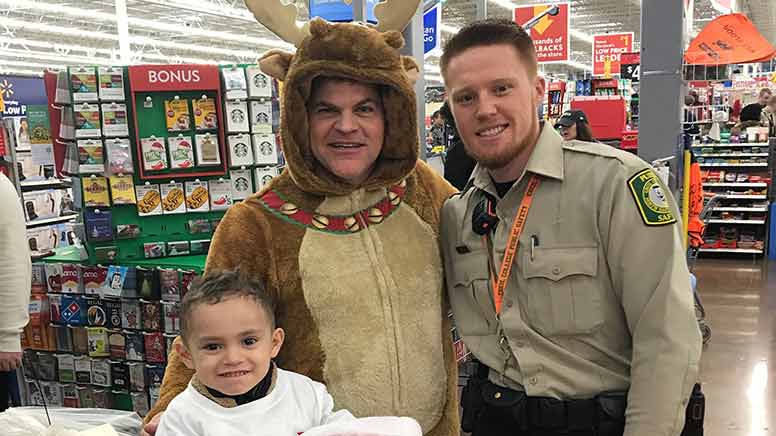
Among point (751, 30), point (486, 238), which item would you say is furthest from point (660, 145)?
point (751, 30)

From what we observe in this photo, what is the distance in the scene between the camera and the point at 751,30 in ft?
27.5

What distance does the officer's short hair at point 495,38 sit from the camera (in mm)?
1548

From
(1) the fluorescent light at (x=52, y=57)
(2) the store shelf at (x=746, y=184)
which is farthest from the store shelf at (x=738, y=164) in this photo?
(1) the fluorescent light at (x=52, y=57)

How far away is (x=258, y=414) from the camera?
149cm

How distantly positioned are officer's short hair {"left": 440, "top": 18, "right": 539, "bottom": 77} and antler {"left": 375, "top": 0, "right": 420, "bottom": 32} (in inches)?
13.5

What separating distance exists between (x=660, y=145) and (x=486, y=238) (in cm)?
357

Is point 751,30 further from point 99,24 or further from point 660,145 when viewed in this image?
point 99,24

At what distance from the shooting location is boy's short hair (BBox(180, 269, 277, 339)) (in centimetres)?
152

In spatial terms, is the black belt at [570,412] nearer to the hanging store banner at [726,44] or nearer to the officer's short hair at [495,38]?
the officer's short hair at [495,38]

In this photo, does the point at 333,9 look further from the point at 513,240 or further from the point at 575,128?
the point at 513,240

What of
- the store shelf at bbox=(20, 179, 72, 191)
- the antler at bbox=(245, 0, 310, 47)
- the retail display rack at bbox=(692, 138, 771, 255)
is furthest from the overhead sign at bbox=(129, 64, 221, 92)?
the retail display rack at bbox=(692, 138, 771, 255)

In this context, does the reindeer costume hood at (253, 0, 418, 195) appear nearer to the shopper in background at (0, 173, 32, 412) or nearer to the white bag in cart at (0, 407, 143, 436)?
the white bag in cart at (0, 407, 143, 436)

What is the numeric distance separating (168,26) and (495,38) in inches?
770

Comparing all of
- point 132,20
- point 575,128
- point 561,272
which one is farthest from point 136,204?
point 132,20
